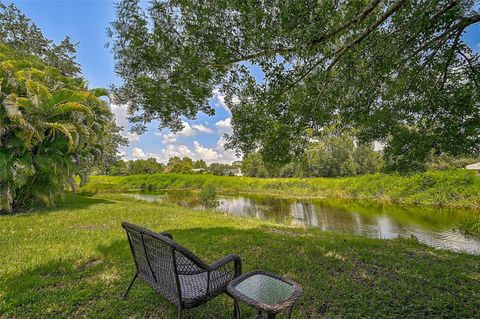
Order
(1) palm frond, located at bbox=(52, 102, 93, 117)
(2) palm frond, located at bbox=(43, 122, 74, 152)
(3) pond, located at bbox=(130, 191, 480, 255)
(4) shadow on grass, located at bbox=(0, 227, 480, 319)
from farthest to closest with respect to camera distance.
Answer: (1) palm frond, located at bbox=(52, 102, 93, 117), (3) pond, located at bbox=(130, 191, 480, 255), (2) palm frond, located at bbox=(43, 122, 74, 152), (4) shadow on grass, located at bbox=(0, 227, 480, 319)

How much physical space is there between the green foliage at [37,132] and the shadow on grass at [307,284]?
16.3ft

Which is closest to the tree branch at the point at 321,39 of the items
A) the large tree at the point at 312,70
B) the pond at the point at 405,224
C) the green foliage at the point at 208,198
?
the large tree at the point at 312,70

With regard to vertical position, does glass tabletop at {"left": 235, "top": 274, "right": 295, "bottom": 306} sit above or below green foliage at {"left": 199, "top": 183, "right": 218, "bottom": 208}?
above

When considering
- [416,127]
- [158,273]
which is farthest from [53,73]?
[416,127]

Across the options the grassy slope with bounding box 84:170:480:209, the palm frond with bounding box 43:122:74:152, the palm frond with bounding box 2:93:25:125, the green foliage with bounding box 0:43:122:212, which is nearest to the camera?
the palm frond with bounding box 2:93:25:125

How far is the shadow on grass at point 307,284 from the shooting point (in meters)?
2.64

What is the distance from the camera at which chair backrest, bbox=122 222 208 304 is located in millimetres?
2105

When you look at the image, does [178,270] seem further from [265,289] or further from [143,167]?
[143,167]

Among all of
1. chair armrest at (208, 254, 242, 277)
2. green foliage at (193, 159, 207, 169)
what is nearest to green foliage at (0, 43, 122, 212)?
chair armrest at (208, 254, 242, 277)

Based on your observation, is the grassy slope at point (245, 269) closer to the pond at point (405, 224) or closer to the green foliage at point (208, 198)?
the pond at point (405, 224)

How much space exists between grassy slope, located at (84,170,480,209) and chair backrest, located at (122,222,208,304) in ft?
39.3

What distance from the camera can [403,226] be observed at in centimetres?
1037

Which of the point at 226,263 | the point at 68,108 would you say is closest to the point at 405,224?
the point at 226,263

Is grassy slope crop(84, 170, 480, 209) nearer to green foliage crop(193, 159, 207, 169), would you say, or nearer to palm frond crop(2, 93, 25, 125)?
palm frond crop(2, 93, 25, 125)
